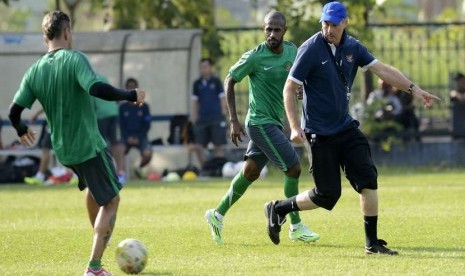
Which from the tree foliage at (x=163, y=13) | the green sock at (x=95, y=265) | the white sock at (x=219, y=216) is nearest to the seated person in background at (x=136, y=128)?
the tree foliage at (x=163, y=13)

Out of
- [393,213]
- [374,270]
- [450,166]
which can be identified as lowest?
[450,166]

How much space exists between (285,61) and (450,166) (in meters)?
13.8

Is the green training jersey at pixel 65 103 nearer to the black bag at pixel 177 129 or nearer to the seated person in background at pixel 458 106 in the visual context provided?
the black bag at pixel 177 129

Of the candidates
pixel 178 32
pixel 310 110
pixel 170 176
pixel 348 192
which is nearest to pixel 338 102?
pixel 310 110

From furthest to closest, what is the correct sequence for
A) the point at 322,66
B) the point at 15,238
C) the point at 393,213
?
1. the point at 393,213
2. the point at 15,238
3. the point at 322,66

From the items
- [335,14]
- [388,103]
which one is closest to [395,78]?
[335,14]

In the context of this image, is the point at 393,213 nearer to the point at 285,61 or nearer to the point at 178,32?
the point at 285,61

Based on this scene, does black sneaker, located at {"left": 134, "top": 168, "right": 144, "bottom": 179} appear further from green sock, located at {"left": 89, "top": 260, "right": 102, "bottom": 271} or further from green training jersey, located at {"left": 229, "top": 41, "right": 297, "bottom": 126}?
green sock, located at {"left": 89, "top": 260, "right": 102, "bottom": 271}

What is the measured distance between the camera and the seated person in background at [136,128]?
2470cm

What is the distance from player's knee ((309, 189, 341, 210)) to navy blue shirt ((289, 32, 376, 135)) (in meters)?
0.57

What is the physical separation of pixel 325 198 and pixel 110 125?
12.9 metres

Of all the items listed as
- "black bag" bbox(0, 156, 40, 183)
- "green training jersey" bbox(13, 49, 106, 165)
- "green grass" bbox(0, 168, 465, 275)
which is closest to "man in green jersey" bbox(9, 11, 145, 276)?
"green training jersey" bbox(13, 49, 106, 165)

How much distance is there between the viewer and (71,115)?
10.3 meters

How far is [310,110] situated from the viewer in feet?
37.9
